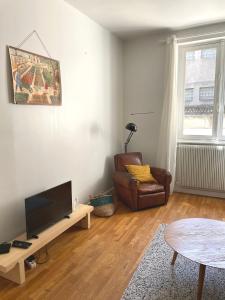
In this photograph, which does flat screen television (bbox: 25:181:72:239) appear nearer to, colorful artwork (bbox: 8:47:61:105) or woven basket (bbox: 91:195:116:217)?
woven basket (bbox: 91:195:116:217)

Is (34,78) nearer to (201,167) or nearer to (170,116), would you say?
(170,116)

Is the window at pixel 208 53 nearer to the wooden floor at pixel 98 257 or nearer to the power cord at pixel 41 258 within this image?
the wooden floor at pixel 98 257

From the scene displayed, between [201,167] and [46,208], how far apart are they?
2676 millimetres

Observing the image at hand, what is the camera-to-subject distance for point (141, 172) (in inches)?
147

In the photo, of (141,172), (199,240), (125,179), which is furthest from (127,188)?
(199,240)

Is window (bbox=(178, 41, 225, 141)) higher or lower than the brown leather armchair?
higher

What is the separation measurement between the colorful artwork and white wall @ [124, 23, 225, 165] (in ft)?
6.33

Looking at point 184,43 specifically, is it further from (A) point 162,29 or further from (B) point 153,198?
(B) point 153,198

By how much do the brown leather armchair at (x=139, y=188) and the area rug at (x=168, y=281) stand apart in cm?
108

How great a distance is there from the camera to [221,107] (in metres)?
3.79

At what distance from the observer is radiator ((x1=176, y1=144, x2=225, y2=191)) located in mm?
→ 3811

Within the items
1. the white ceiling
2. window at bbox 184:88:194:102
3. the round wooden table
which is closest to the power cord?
the round wooden table

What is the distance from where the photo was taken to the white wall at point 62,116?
2.24 metres

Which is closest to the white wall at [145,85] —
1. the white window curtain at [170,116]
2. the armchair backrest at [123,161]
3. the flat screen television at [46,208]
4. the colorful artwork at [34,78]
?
the white window curtain at [170,116]
